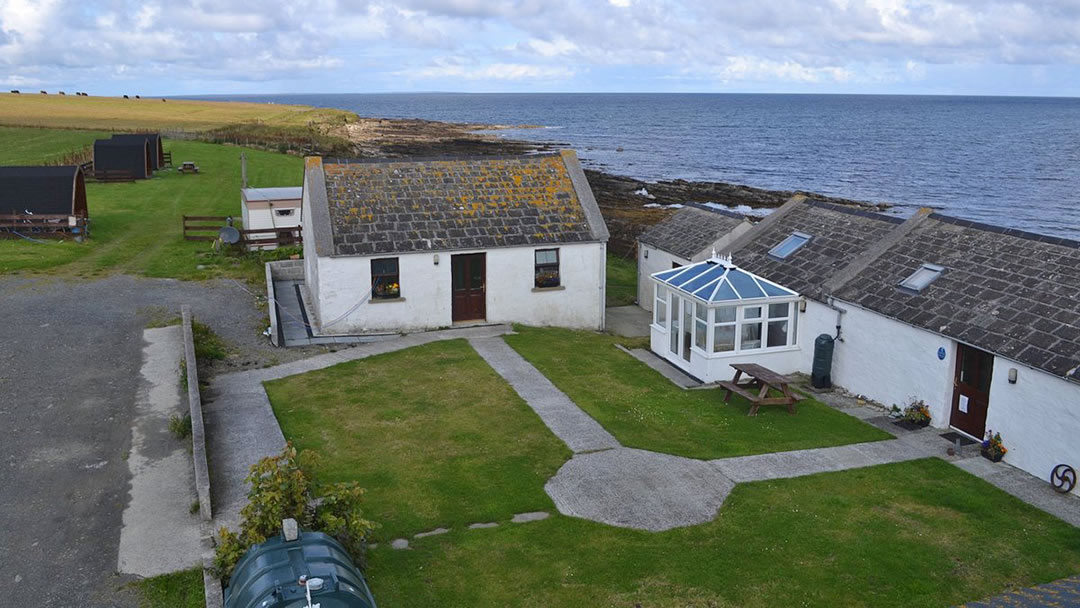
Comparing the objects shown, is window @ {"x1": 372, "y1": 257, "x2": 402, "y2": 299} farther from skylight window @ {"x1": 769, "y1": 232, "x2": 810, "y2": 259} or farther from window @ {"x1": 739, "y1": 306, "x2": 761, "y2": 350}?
skylight window @ {"x1": 769, "y1": 232, "x2": 810, "y2": 259}

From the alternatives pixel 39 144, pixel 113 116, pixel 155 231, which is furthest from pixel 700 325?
pixel 113 116

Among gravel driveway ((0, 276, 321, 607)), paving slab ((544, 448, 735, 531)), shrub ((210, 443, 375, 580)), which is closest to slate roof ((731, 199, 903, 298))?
paving slab ((544, 448, 735, 531))

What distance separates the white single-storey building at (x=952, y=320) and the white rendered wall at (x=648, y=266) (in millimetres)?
4850

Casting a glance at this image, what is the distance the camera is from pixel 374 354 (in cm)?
2278

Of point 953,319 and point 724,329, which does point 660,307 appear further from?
point 953,319

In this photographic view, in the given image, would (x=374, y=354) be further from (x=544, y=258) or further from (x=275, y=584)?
(x=275, y=584)

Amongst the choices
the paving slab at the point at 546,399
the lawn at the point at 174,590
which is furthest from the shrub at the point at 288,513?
the paving slab at the point at 546,399

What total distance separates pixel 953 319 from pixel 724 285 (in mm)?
5251

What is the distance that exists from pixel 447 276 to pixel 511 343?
2.85m

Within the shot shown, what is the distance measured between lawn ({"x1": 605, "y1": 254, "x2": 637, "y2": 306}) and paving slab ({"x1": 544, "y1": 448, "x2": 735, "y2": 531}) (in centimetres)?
1467

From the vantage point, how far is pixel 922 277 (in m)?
19.7

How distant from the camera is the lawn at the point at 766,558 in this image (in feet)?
38.3

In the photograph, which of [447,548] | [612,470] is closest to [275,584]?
[447,548]

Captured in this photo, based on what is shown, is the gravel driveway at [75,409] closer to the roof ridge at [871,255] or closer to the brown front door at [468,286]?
the brown front door at [468,286]
